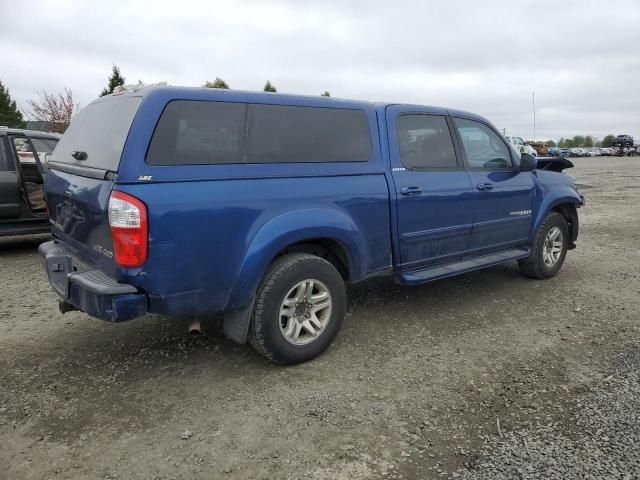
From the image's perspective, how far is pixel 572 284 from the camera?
18.3 ft

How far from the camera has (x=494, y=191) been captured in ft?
16.0

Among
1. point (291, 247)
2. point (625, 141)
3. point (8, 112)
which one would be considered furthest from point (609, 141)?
point (291, 247)

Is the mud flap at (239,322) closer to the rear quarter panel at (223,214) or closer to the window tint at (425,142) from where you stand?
the rear quarter panel at (223,214)

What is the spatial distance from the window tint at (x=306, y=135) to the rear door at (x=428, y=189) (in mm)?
366

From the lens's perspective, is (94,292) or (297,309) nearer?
(94,292)

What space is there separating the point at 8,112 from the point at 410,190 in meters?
48.8

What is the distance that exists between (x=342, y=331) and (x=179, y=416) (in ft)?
5.33

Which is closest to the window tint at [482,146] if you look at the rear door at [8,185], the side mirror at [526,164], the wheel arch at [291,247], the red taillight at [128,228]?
the side mirror at [526,164]

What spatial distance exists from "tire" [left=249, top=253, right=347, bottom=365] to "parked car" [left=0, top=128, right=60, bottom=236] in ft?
A: 15.9

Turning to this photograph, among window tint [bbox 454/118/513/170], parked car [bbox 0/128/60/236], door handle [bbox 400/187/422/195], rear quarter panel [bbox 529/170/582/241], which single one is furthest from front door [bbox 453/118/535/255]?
parked car [bbox 0/128/60/236]

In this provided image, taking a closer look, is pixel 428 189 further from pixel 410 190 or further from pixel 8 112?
pixel 8 112

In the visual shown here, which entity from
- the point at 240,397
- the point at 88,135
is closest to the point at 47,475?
the point at 240,397

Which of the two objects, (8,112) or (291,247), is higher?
(8,112)

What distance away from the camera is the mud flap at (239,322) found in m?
3.29
